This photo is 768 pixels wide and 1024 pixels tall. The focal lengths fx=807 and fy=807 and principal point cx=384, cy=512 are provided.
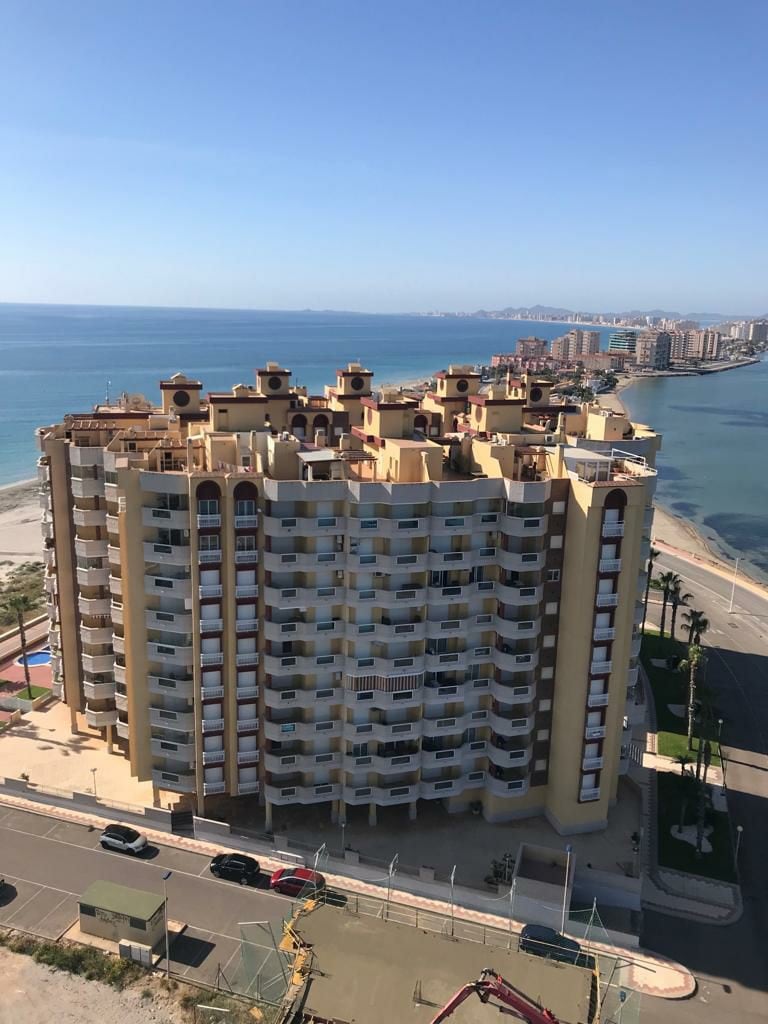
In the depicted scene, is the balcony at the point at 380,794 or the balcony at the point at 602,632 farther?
the balcony at the point at 380,794

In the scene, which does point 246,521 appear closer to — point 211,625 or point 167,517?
point 167,517

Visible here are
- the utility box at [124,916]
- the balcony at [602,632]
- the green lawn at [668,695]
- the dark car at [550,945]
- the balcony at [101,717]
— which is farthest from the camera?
the green lawn at [668,695]

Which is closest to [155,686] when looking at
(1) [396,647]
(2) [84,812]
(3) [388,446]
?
(2) [84,812]

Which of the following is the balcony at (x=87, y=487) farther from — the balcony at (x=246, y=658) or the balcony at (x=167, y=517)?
the balcony at (x=246, y=658)

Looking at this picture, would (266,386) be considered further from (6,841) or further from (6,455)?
(6,455)

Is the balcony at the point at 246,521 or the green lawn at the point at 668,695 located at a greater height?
the balcony at the point at 246,521

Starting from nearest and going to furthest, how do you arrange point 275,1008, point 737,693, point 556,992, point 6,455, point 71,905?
point 556,992 < point 275,1008 < point 71,905 < point 737,693 < point 6,455

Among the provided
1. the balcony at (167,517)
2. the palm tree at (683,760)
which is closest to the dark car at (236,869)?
the balcony at (167,517)

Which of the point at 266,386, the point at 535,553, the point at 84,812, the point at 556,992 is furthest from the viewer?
the point at 266,386
